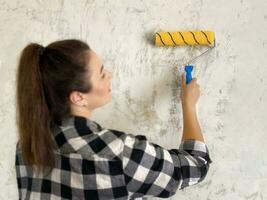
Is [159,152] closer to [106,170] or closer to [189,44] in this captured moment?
[106,170]

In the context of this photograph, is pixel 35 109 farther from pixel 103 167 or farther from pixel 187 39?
pixel 187 39

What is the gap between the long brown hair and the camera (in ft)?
2.36

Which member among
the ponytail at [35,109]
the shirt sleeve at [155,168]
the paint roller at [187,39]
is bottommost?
the shirt sleeve at [155,168]

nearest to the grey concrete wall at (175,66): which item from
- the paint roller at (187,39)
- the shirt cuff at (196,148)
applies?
the paint roller at (187,39)

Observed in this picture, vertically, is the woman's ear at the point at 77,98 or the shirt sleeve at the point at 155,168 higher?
the woman's ear at the point at 77,98

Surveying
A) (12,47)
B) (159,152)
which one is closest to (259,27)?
(159,152)

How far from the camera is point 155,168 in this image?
738 mm

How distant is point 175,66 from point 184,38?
0.08m

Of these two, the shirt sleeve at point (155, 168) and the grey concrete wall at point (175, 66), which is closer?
the shirt sleeve at point (155, 168)

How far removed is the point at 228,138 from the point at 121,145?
1.18ft

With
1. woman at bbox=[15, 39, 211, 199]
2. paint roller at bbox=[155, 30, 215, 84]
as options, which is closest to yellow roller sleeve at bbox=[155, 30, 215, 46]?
paint roller at bbox=[155, 30, 215, 84]

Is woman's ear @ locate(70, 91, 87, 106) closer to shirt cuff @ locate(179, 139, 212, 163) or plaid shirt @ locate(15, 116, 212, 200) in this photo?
plaid shirt @ locate(15, 116, 212, 200)

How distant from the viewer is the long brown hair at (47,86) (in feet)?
2.36

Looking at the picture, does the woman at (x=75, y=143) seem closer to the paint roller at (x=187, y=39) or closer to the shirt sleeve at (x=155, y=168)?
the shirt sleeve at (x=155, y=168)
